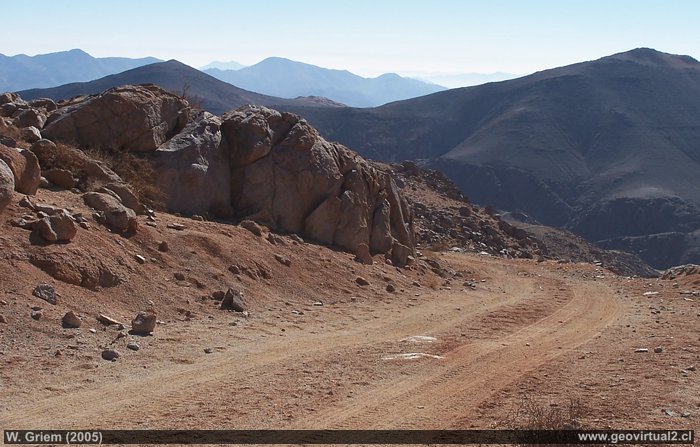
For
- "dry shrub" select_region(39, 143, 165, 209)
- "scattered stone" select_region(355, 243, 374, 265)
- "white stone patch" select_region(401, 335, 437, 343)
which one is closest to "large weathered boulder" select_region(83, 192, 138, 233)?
"dry shrub" select_region(39, 143, 165, 209)

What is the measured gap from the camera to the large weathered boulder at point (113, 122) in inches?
626

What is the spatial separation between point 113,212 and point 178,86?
124 meters

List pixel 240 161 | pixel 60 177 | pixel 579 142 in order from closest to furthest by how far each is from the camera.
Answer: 1. pixel 60 177
2. pixel 240 161
3. pixel 579 142

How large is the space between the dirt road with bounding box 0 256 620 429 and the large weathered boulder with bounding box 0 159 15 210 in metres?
3.28

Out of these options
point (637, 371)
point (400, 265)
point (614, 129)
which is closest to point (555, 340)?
point (637, 371)

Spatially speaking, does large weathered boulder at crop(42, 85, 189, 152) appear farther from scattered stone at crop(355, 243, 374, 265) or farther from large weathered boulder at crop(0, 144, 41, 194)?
scattered stone at crop(355, 243, 374, 265)

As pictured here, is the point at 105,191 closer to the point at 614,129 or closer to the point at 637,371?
the point at 637,371

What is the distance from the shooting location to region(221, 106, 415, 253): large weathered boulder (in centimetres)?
1761

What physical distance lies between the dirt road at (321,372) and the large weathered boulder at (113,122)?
5968 mm

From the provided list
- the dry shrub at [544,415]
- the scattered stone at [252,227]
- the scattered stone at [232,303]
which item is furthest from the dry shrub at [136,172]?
the dry shrub at [544,415]

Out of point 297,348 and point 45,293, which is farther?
point 297,348

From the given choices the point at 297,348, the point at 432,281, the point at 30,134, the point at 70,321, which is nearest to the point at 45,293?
the point at 70,321

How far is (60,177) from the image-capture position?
44.5 feet

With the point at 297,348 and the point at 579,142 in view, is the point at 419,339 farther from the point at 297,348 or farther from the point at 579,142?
the point at 579,142
